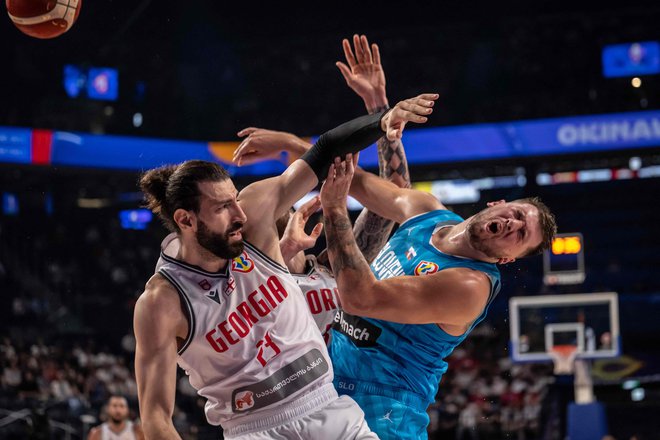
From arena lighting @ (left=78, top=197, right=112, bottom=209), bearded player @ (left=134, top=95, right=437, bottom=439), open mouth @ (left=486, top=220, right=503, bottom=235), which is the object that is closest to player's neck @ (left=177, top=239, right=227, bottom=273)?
bearded player @ (left=134, top=95, right=437, bottom=439)

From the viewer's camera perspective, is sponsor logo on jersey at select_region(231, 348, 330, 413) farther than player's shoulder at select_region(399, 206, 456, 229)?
No

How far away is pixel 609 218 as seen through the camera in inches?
865

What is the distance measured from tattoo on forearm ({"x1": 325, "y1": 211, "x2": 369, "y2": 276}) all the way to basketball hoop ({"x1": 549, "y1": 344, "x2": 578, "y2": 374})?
11441 millimetres

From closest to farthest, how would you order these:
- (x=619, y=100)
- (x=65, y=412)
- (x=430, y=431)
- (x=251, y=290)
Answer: (x=251, y=290) < (x=65, y=412) < (x=430, y=431) < (x=619, y=100)

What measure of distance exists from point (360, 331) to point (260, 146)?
1.13 m

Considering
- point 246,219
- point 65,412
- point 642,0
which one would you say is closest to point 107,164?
point 65,412

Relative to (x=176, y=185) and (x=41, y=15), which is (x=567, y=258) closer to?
(x=41, y=15)

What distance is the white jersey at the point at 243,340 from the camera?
3.62 metres

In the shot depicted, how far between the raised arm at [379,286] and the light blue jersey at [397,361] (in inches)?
8.6

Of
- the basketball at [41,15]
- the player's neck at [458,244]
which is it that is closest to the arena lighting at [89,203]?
the basketball at [41,15]

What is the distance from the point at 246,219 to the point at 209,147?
1785cm

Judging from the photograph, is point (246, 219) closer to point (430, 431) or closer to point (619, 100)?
point (430, 431)

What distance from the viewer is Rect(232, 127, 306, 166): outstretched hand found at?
15.2 feet

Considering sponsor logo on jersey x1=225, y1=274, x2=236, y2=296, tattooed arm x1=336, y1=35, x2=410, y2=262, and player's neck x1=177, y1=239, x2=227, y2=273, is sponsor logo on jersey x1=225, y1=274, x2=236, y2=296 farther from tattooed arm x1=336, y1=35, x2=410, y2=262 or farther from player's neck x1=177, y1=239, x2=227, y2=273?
tattooed arm x1=336, y1=35, x2=410, y2=262
